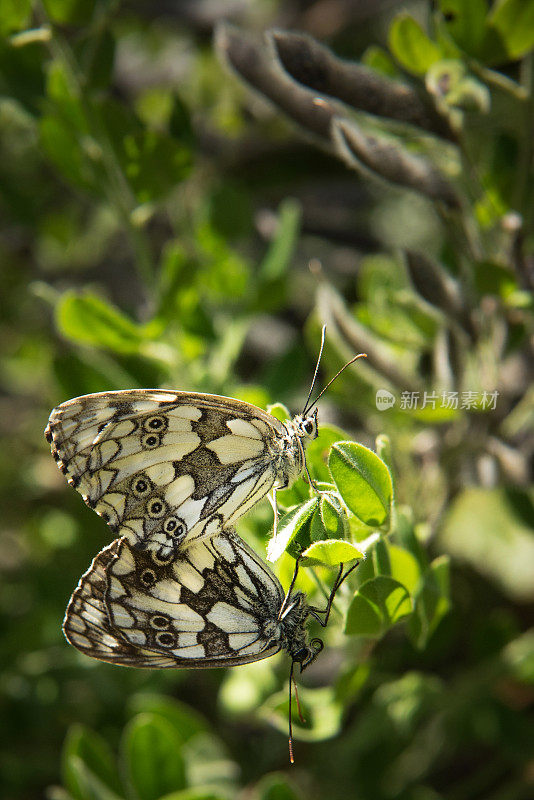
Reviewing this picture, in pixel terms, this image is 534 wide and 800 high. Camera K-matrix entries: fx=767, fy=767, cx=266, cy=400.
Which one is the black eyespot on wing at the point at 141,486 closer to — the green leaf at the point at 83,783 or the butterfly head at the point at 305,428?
the butterfly head at the point at 305,428

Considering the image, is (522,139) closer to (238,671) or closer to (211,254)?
(211,254)

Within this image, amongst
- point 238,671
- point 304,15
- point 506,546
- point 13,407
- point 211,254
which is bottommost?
point 13,407

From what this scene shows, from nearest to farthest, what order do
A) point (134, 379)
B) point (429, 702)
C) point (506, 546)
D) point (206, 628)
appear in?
point (206, 628), point (429, 702), point (134, 379), point (506, 546)

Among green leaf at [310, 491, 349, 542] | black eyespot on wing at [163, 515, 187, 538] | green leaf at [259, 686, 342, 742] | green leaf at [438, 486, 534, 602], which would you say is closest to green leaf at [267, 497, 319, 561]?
green leaf at [310, 491, 349, 542]

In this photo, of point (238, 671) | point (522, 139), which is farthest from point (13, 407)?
point (522, 139)

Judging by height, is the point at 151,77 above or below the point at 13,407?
above

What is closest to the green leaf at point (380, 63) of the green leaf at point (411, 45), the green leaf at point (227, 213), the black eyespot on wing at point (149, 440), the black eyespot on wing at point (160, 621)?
the green leaf at point (411, 45)
